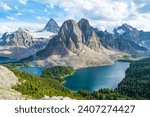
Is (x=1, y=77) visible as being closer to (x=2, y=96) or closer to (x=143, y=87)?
(x=2, y=96)

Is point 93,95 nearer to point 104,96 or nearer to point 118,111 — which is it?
point 104,96

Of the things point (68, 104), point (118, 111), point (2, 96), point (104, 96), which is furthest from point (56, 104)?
point (104, 96)

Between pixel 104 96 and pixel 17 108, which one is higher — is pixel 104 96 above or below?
below

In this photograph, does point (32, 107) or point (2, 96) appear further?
point (2, 96)

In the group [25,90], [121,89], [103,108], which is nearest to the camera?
[103,108]

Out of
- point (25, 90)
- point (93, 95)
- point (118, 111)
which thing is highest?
point (118, 111)

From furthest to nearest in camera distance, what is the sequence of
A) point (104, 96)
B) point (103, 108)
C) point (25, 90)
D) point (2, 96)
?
point (104, 96) → point (25, 90) → point (2, 96) → point (103, 108)

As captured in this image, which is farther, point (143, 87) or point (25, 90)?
point (143, 87)

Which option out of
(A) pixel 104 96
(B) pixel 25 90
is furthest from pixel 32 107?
(A) pixel 104 96

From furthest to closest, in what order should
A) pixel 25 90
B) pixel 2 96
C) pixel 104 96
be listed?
1. pixel 104 96
2. pixel 25 90
3. pixel 2 96
